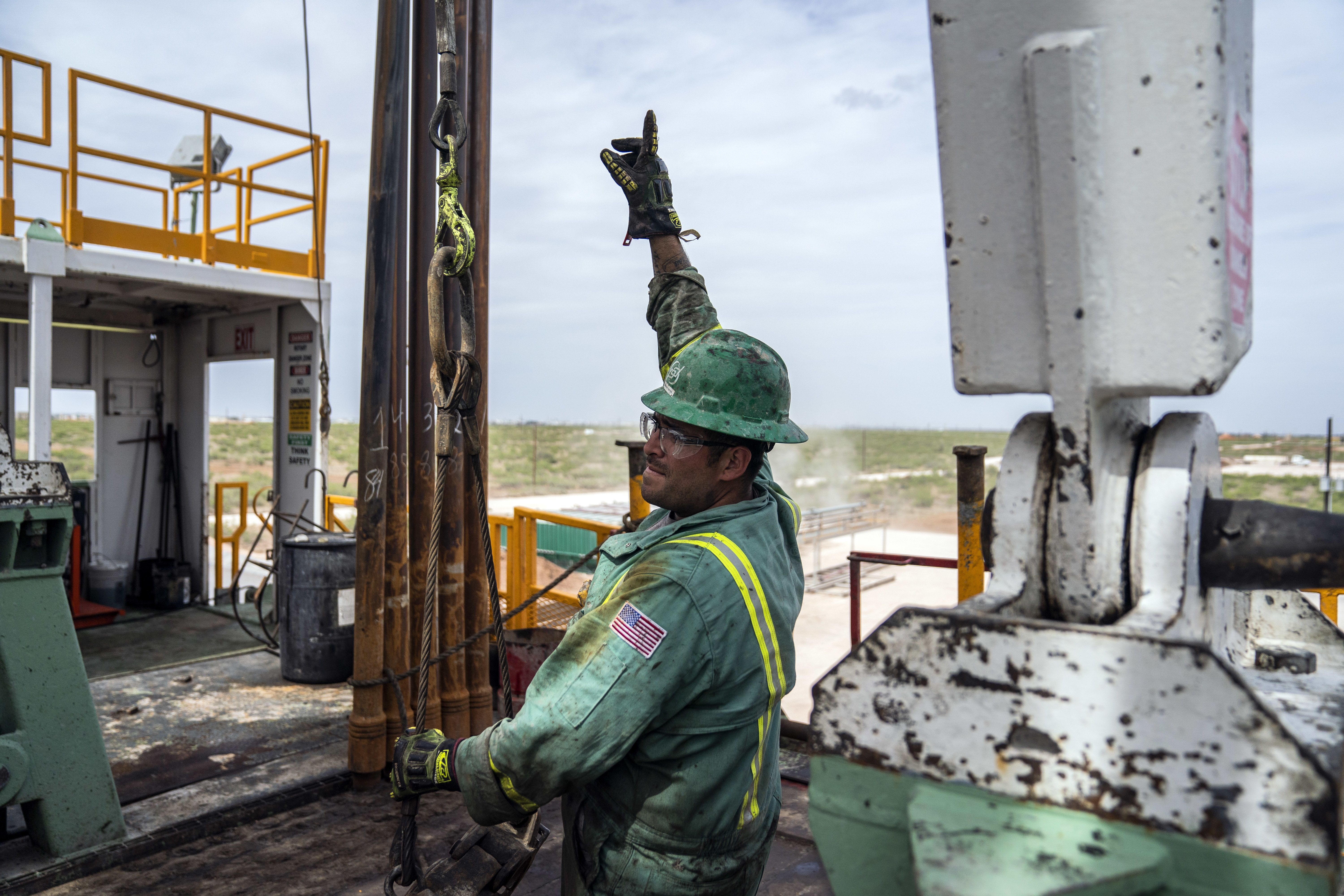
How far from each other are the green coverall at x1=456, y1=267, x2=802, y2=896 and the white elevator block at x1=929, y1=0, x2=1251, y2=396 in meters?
1.06

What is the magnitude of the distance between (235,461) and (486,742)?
214 ft

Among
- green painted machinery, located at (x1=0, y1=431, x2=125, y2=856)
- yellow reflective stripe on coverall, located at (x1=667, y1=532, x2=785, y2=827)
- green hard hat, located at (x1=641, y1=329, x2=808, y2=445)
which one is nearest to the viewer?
yellow reflective stripe on coverall, located at (x1=667, y1=532, x2=785, y2=827)

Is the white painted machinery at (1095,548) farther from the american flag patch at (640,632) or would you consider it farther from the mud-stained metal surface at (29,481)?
the mud-stained metal surface at (29,481)

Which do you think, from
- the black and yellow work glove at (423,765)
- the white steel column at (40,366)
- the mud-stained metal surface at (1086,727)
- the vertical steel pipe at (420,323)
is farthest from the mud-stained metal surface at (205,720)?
the mud-stained metal surface at (1086,727)

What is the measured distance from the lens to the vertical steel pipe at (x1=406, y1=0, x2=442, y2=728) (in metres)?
4.98

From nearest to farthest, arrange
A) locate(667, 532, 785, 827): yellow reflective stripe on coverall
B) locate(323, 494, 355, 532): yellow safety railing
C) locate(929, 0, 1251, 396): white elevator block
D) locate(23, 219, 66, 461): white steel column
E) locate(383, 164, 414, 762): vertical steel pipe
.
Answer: locate(929, 0, 1251, 396): white elevator block < locate(667, 532, 785, 827): yellow reflective stripe on coverall < locate(383, 164, 414, 762): vertical steel pipe < locate(23, 219, 66, 461): white steel column < locate(323, 494, 355, 532): yellow safety railing

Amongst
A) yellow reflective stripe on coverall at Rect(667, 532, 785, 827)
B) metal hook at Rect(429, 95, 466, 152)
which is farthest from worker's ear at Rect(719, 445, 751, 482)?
metal hook at Rect(429, 95, 466, 152)

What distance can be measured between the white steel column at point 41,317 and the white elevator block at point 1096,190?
27.5 ft

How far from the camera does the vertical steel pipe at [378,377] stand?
4895 millimetres

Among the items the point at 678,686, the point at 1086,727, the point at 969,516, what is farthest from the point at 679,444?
the point at 969,516

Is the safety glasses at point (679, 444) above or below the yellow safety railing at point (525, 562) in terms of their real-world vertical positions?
above

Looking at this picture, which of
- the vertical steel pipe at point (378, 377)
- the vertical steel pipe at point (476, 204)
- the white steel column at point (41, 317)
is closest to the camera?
the vertical steel pipe at point (378, 377)

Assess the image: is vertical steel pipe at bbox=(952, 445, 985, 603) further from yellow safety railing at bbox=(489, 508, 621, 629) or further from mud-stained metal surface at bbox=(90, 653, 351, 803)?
mud-stained metal surface at bbox=(90, 653, 351, 803)

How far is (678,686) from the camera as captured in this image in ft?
6.64
